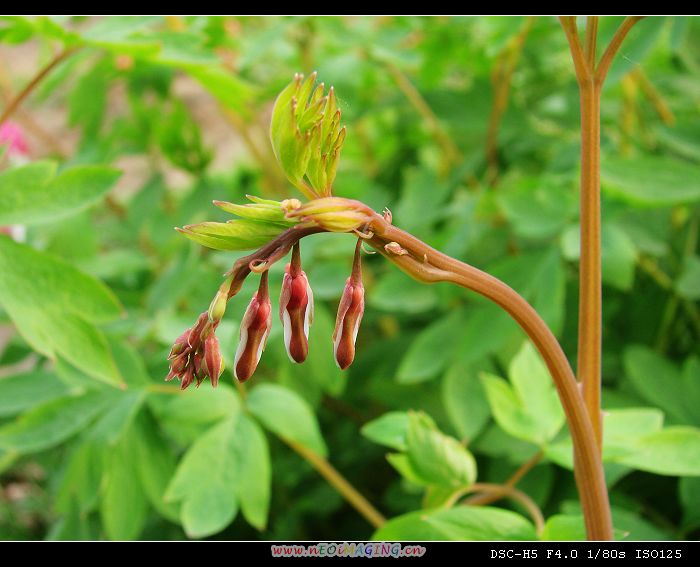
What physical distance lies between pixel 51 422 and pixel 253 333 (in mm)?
766

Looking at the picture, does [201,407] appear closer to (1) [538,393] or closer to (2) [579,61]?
(1) [538,393]

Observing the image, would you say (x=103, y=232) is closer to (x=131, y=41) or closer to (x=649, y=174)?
(x=131, y=41)

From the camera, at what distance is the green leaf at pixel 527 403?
90 cm

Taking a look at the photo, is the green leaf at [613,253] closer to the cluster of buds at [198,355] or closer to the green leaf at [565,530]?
the green leaf at [565,530]

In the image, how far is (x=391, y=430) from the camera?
2.94 ft

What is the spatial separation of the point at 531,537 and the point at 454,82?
5.89 feet

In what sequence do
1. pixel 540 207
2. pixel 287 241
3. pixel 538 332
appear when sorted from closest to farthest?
pixel 287 241 < pixel 538 332 < pixel 540 207

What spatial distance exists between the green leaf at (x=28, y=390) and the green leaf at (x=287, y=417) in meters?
0.32

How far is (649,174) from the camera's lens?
122cm

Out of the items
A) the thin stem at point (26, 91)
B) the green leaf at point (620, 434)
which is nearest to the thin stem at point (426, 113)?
the thin stem at point (26, 91)

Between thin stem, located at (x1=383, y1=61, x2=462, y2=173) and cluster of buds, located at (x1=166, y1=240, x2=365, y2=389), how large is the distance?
115 cm

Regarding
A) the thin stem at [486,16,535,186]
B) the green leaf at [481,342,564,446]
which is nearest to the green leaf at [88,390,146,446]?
the green leaf at [481,342,564,446]

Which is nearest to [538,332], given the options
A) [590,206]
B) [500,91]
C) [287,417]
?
[590,206]

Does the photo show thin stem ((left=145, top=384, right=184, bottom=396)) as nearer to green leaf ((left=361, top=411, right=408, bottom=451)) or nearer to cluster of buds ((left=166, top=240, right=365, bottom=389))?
green leaf ((left=361, top=411, right=408, bottom=451))
